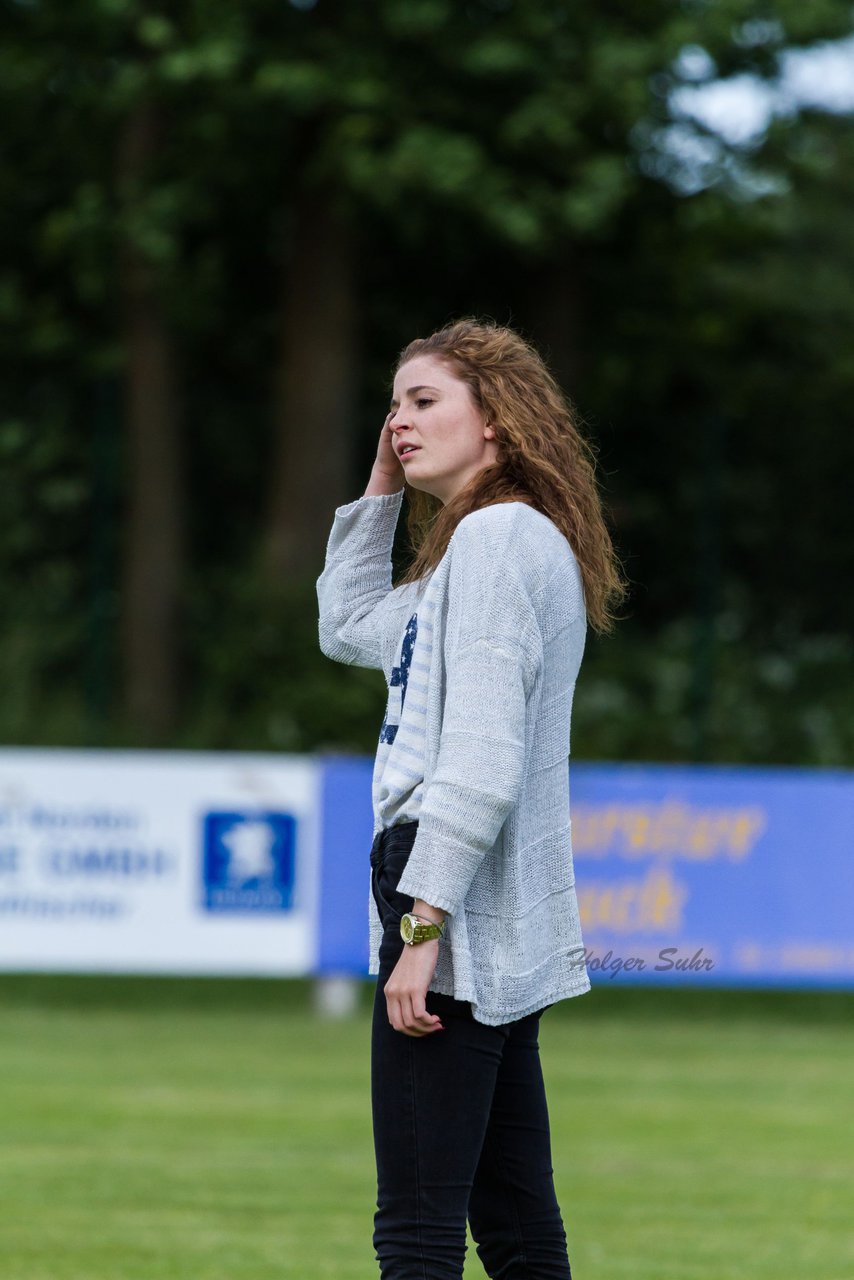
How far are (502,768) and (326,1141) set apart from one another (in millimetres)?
4698

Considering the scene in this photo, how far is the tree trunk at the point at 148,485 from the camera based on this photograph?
45.6ft

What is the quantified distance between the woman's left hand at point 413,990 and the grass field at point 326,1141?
2.37 metres

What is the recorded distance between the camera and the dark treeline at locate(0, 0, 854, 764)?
13148 millimetres

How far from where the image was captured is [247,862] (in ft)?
35.3

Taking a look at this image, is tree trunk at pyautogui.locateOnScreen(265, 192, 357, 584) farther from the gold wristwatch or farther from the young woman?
the gold wristwatch

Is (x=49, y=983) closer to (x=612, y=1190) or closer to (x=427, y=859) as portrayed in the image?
(x=612, y=1190)

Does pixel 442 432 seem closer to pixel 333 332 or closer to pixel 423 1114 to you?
pixel 423 1114

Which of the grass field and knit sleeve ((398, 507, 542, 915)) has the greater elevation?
knit sleeve ((398, 507, 542, 915))

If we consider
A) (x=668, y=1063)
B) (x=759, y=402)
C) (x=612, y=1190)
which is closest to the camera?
(x=612, y=1190)

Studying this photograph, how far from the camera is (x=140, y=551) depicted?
1405cm

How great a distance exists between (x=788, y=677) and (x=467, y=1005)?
38.0ft

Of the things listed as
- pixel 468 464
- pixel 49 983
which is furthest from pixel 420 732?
pixel 49 983

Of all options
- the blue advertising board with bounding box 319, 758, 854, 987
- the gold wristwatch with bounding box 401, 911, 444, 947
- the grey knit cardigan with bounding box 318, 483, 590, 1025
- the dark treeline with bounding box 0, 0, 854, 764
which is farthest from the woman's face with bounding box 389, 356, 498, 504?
the dark treeline with bounding box 0, 0, 854, 764

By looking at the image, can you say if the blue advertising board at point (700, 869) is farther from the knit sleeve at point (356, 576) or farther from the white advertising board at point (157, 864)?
the knit sleeve at point (356, 576)
